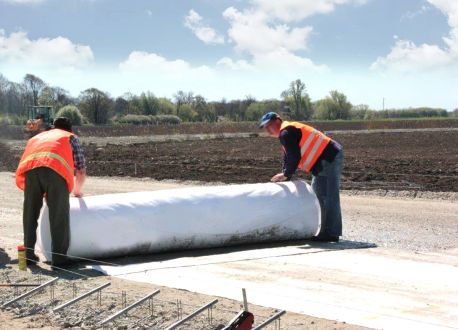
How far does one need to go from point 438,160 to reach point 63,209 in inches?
758

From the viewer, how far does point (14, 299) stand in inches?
241

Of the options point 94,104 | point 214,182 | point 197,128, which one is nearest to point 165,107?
point 94,104

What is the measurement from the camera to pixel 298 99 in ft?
362

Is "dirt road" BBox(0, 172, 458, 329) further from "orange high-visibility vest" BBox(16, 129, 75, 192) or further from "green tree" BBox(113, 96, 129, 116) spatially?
"green tree" BBox(113, 96, 129, 116)

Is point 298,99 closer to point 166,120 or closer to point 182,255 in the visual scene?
point 166,120

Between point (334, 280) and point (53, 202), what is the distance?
3.15m

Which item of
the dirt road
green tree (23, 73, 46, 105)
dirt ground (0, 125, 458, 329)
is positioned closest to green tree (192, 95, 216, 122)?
green tree (23, 73, 46, 105)

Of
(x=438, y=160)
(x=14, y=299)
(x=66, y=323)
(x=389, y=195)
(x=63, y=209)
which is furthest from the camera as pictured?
(x=438, y=160)

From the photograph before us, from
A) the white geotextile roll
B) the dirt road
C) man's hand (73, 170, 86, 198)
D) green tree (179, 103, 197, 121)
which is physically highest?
green tree (179, 103, 197, 121)

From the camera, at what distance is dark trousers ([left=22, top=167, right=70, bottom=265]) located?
7246 millimetres

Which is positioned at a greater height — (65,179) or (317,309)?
(65,179)

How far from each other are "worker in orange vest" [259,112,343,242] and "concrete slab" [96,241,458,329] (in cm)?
35

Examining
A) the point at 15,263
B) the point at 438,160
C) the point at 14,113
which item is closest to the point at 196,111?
the point at 14,113

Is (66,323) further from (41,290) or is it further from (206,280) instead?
(206,280)
